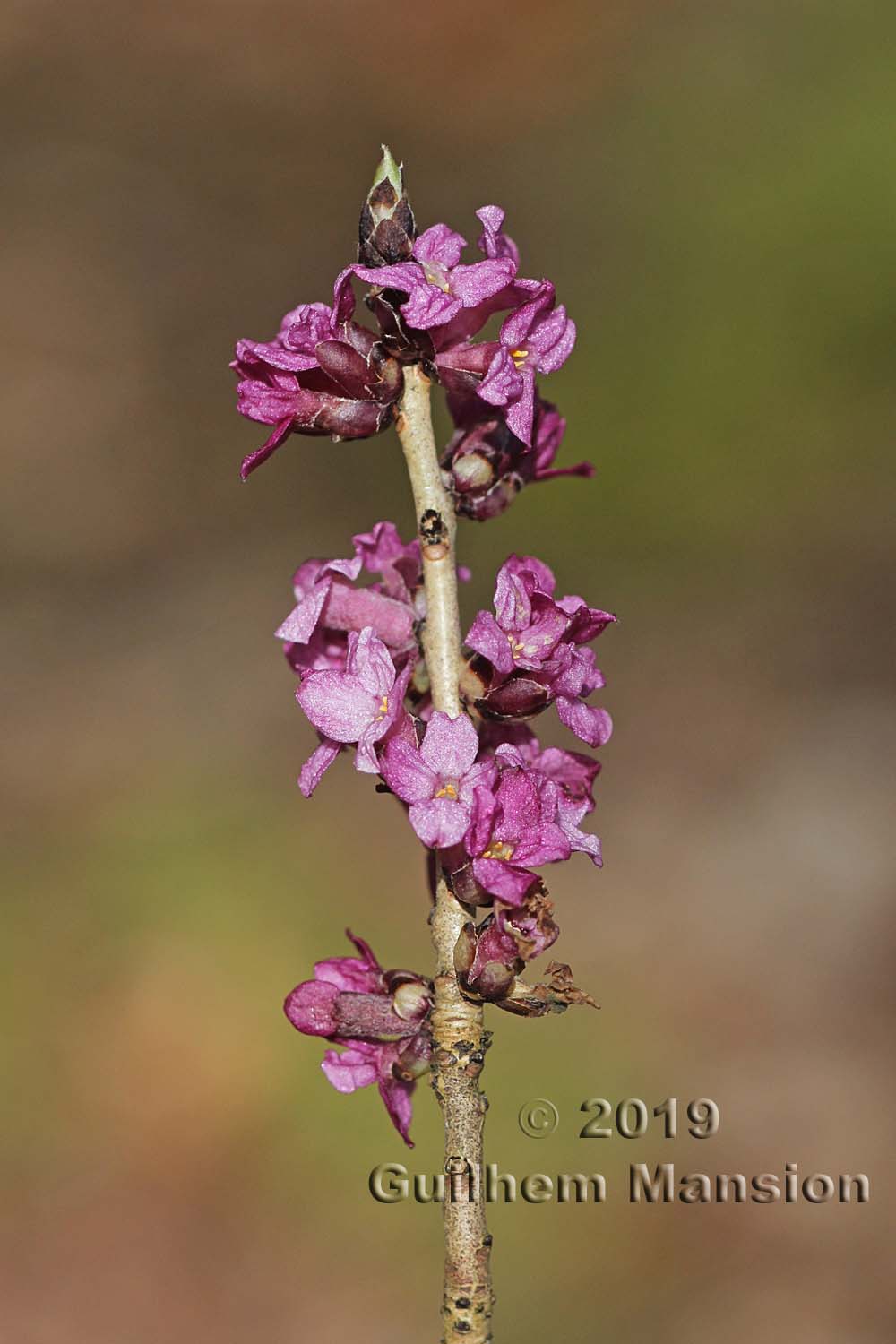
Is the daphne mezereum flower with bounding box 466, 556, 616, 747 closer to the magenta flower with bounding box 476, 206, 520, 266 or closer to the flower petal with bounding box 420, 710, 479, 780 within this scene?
the flower petal with bounding box 420, 710, 479, 780

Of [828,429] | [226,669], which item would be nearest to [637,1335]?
[226,669]

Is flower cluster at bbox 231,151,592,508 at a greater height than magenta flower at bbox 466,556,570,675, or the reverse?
flower cluster at bbox 231,151,592,508

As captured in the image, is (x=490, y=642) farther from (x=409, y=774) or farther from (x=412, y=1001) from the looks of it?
(x=412, y=1001)

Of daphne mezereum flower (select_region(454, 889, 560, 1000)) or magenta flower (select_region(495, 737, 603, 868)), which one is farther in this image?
magenta flower (select_region(495, 737, 603, 868))

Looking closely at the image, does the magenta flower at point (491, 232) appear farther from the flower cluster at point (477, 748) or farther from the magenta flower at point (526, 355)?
the flower cluster at point (477, 748)

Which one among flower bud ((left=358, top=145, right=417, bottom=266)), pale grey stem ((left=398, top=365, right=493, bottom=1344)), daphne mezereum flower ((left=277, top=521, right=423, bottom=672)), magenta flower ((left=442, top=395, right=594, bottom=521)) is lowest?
pale grey stem ((left=398, top=365, right=493, bottom=1344))

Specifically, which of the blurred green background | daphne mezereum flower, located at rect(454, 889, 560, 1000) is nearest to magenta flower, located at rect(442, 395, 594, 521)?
daphne mezereum flower, located at rect(454, 889, 560, 1000)

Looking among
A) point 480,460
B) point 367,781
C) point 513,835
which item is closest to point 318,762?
point 513,835

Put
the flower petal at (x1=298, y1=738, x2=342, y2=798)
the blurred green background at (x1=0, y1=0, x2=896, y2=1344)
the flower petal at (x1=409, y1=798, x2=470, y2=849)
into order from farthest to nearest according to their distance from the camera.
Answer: the blurred green background at (x1=0, y1=0, x2=896, y2=1344) → the flower petal at (x1=298, y1=738, x2=342, y2=798) → the flower petal at (x1=409, y1=798, x2=470, y2=849)

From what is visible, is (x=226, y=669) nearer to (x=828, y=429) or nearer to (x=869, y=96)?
(x=828, y=429)
